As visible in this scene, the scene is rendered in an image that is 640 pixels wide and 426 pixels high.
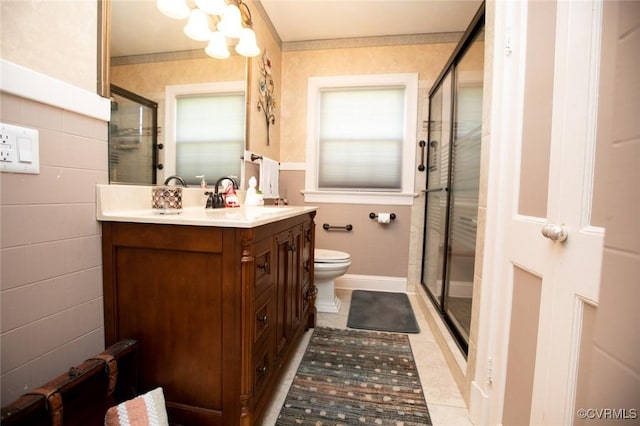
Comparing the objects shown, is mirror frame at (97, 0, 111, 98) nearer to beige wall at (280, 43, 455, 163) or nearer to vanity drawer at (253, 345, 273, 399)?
vanity drawer at (253, 345, 273, 399)

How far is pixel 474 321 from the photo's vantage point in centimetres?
120

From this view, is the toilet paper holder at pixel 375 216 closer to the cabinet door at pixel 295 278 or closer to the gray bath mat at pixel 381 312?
the gray bath mat at pixel 381 312

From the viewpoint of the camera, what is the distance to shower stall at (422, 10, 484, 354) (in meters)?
1.59

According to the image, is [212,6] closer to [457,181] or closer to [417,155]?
[457,181]

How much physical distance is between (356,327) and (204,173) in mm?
1453

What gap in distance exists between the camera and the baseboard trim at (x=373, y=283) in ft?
8.98

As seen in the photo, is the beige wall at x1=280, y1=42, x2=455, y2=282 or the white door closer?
the white door

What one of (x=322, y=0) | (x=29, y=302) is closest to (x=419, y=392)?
(x=29, y=302)

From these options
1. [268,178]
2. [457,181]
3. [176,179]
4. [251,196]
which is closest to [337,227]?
[268,178]

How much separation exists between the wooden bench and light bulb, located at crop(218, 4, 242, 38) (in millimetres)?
1656

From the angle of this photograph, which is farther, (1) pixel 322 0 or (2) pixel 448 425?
(1) pixel 322 0

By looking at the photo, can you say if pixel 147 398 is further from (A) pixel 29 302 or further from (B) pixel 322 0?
(B) pixel 322 0

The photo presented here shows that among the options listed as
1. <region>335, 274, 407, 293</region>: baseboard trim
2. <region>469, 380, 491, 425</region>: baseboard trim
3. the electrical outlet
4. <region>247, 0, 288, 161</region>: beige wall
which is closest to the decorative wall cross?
<region>247, 0, 288, 161</region>: beige wall

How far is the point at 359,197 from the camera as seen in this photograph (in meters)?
2.76
